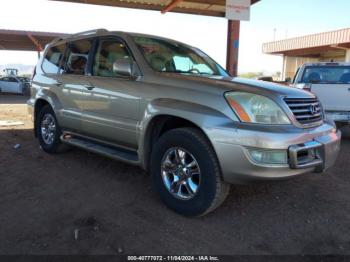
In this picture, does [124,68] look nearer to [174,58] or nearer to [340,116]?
[174,58]

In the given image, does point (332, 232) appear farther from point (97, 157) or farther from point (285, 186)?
point (97, 157)

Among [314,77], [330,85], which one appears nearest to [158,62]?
[330,85]

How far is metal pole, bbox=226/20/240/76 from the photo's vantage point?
8345mm

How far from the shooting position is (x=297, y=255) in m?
2.84

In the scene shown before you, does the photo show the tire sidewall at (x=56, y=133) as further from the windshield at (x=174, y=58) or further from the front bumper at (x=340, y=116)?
the front bumper at (x=340, y=116)

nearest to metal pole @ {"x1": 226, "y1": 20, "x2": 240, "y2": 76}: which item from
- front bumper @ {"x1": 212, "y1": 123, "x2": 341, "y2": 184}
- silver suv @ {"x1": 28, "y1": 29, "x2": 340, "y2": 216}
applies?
silver suv @ {"x1": 28, "y1": 29, "x2": 340, "y2": 216}

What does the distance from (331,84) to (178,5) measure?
4753mm

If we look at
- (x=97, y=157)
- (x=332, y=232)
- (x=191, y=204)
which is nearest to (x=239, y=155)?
(x=191, y=204)

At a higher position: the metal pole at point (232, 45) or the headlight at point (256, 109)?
the metal pole at point (232, 45)

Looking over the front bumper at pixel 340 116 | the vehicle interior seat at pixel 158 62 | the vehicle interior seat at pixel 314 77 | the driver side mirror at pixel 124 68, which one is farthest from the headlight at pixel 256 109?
the vehicle interior seat at pixel 314 77

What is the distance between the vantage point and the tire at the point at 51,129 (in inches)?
223

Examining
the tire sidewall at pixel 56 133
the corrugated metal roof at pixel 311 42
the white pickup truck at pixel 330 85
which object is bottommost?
the tire sidewall at pixel 56 133

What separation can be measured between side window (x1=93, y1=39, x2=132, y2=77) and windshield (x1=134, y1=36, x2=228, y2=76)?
0.24 meters

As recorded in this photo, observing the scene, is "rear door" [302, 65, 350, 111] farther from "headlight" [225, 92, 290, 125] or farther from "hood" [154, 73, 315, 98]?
"headlight" [225, 92, 290, 125]
